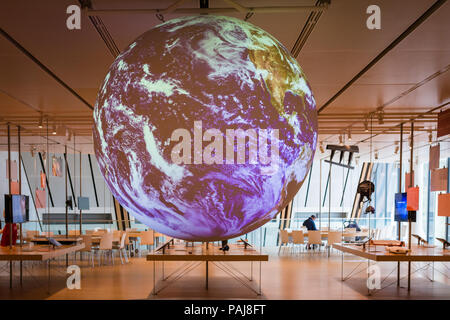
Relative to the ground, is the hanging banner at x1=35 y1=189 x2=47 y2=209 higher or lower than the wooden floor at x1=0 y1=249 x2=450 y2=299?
higher

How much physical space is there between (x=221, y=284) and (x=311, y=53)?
17.1 ft

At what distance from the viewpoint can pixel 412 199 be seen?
773 centimetres

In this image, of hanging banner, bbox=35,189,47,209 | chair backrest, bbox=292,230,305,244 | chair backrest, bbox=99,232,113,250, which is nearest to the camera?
hanging banner, bbox=35,189,47,209

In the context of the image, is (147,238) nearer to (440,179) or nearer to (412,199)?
(412,199)

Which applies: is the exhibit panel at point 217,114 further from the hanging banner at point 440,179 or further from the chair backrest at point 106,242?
the chair backrest at point 106,242

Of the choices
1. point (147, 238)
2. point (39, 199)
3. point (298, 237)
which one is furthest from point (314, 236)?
point (39, 199)

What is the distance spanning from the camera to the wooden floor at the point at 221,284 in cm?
750

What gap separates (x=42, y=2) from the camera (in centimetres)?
345

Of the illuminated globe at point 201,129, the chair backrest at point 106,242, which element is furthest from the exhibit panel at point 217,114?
the chair backrest at point 106,242

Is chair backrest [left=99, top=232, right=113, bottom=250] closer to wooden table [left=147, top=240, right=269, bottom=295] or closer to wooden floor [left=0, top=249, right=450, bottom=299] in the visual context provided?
wooden floor [left=0, top=249, right=450, bottom=299]

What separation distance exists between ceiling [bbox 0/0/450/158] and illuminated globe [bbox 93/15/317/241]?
5.69 ft

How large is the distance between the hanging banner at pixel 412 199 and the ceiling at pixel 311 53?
1623mm

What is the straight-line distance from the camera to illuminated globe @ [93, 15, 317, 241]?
0.83 metres

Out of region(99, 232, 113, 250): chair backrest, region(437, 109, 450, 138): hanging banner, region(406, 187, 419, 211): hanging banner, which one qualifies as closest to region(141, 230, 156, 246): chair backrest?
region(99, 232, 113, 250): chair backrest
